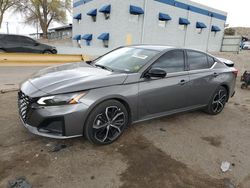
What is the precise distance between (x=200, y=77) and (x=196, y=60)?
39 centimetres

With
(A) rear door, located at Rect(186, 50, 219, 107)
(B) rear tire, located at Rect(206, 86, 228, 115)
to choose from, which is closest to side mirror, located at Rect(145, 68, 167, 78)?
(A) rear door, located at Rect(186, 50, 219, 107)

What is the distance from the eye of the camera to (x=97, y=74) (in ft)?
11.5

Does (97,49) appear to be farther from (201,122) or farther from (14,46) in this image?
(201,122)

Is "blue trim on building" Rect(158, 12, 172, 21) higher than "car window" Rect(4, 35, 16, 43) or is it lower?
higher

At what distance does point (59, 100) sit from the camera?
117 inches

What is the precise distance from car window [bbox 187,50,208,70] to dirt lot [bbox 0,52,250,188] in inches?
49.3

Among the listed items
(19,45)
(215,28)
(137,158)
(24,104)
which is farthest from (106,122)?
(215,28)

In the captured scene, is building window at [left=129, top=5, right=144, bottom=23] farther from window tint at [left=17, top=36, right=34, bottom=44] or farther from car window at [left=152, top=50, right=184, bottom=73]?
car window at [left=152, top=50, right=184, bottom=73]

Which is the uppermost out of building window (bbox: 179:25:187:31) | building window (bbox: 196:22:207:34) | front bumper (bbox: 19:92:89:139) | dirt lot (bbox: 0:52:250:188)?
building window (bbox: 196:22:207:34)

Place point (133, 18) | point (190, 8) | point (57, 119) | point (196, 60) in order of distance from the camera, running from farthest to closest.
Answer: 1. point (190, 8)
2. point (133, 18)
3. point (196, 60)
4. point (57, 119)

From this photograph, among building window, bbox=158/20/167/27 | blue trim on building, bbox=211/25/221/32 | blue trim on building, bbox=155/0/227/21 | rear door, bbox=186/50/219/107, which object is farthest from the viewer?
blue trim on building, bbox=211/25/221/32

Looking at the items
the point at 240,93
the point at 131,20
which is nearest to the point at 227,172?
the point at 240,93

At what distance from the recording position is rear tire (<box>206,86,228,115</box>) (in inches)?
199

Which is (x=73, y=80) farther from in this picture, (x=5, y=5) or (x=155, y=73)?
(x=5, y=5)
